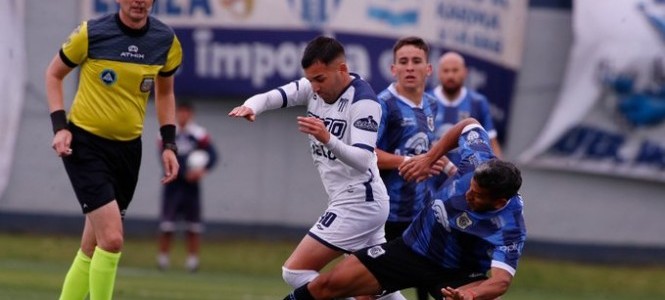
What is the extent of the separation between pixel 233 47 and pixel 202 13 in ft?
1.84

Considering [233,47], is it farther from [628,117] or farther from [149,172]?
[628,117]

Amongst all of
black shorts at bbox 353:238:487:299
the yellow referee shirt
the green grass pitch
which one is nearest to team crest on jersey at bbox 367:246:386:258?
black shorts at bbox 353:238:487:299

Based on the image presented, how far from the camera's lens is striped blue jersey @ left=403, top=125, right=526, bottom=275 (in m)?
8.29

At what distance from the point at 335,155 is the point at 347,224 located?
57cm

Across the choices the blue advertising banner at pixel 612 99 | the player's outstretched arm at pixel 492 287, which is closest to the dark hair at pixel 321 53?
the player's outstretched arm at pixel 492 287

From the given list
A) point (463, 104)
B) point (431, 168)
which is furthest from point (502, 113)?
point (431, 168)

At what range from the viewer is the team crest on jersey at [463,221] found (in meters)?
8.38

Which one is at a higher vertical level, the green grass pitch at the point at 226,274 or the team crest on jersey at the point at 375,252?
the team crest on jersey at the point at 375,252

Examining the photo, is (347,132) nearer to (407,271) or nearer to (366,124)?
(366,124)

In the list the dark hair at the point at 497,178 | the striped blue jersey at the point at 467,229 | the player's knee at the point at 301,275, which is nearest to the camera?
the dark hair at the point at 497,178

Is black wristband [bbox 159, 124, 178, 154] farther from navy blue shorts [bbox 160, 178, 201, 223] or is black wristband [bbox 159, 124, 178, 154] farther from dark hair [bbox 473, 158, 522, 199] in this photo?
navy blue shorts [bbox 160, 178, 201, 223]

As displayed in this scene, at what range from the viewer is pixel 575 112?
1786 cm

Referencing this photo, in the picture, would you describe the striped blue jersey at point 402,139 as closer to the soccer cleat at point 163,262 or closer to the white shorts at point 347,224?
the white shorts at point 347,224

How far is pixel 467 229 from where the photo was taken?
840 centimetres
